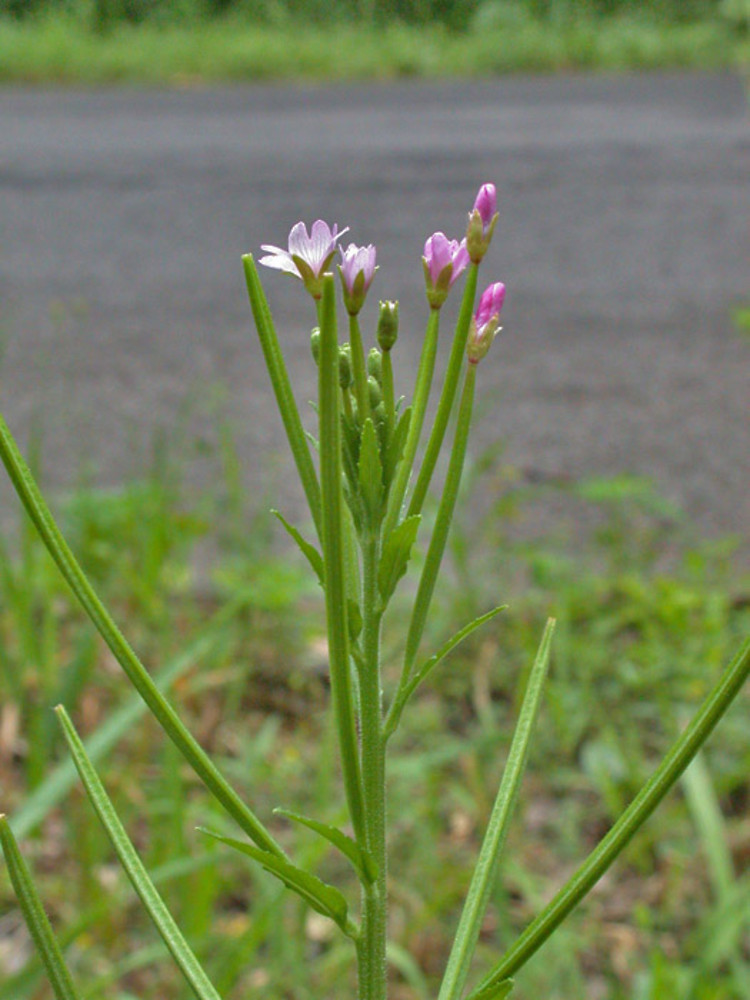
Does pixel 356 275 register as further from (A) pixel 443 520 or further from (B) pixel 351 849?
(B) pixel 351 849

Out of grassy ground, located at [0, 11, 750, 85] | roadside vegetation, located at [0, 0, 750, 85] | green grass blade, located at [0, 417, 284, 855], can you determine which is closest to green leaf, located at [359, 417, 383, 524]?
green grass blade, located at [0, 417, 284, 855]

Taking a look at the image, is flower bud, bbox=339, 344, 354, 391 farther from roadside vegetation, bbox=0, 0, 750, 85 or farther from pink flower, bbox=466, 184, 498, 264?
roadside vegetation, bbox=0, 0, 750, 85

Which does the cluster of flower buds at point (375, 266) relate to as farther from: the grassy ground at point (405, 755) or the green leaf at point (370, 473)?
the grassy ground at point (405, 755)

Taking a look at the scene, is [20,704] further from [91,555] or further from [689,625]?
[689,625]

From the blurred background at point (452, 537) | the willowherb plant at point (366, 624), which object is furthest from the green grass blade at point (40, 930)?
the blurred background at point (452, 537)

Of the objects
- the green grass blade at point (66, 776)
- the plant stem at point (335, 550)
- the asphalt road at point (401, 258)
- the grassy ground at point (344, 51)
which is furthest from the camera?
the grassy ground at point (344, 51)

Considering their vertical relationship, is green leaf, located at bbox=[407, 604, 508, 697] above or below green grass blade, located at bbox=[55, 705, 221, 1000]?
above
